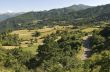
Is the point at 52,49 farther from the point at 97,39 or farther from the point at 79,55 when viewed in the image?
the point at 97,39

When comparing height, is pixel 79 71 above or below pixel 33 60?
above

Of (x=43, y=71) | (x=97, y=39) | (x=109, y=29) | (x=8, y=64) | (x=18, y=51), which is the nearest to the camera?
(x=43, y=71)

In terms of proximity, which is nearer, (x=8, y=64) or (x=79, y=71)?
(x=79, y=71)

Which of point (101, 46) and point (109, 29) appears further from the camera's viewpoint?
point (109, 29)

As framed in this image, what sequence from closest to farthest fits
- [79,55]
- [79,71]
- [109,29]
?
[79,71]
[79,55]
[109,29]

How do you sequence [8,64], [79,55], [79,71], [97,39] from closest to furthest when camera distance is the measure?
1. [79,71]
2. [8,64]
3. [79,55]
4. [97,39]

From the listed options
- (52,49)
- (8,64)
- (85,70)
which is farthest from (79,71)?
(52,49)

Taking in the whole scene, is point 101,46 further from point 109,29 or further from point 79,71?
point 79,71

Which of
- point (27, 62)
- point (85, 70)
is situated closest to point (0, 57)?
point (27, 62)

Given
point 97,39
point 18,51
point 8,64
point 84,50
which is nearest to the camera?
point 8,64
